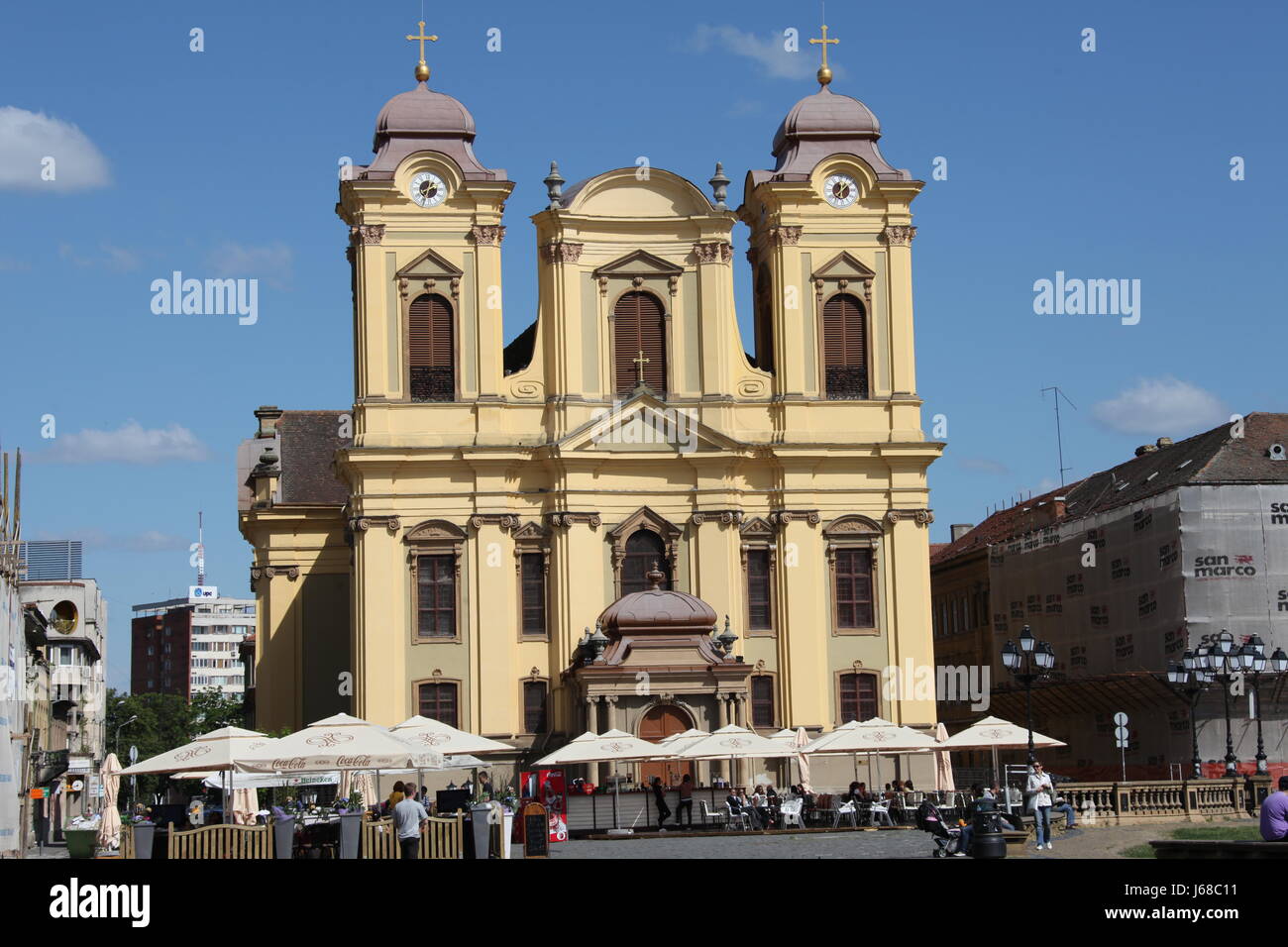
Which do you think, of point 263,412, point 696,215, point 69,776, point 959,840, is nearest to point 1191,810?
point 959,840

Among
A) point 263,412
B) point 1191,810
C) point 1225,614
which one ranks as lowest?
point 1191,810

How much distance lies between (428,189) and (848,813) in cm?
2298

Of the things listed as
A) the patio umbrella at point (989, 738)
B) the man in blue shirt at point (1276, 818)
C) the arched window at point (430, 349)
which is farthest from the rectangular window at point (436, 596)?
the man in blue shirt at point (1276, 818)

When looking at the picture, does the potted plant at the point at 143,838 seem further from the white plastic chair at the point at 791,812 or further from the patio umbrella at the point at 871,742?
the patio umbrella at the point at 871,742

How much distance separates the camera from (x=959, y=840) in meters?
32.2

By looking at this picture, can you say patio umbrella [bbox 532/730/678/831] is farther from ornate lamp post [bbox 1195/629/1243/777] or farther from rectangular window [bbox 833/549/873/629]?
rectangular window [bbox 833/549/873/629]

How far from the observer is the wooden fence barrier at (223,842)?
30.5 metres

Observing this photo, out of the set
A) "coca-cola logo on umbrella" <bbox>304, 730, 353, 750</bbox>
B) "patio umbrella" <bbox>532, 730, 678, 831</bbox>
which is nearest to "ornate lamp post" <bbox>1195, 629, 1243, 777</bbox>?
"patio umbrella" <bbox>532, 730, 678, 831</bbox>

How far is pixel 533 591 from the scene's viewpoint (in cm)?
6031

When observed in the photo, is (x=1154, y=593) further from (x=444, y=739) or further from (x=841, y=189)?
(x=444, y=739)

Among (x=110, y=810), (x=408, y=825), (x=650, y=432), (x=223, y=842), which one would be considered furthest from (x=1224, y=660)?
(x=223, y=842)
